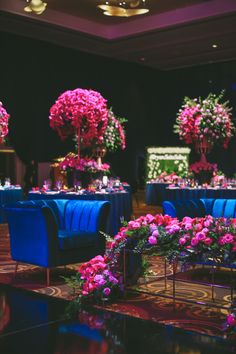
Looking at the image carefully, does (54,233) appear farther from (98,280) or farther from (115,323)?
(115,323)

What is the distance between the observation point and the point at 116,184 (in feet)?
31.0

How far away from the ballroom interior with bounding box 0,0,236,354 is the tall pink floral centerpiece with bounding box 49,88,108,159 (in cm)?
2

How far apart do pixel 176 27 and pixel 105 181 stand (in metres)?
5.65

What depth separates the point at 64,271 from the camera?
6164 mm

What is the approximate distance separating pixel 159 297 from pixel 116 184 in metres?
4.57

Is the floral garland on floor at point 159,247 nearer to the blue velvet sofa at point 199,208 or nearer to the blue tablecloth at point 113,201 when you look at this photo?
the blue velvet sofa at point 199,208

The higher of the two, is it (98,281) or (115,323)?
(98,281)

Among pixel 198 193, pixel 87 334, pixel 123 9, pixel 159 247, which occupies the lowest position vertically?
pixel 87 334

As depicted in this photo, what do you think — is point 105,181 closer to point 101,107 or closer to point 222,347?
point 101,107

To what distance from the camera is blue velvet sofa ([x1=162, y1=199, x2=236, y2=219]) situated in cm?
629

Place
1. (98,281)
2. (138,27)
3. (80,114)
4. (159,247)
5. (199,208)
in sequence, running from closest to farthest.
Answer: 1. (159,247)
2. (98,281)
3. (199,208)
4. (80,114)
5. (138,27)

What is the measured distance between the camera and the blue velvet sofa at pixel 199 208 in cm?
629

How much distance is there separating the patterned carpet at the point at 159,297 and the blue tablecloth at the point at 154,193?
299 inches

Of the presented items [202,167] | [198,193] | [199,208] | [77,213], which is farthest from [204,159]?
[77,213]
